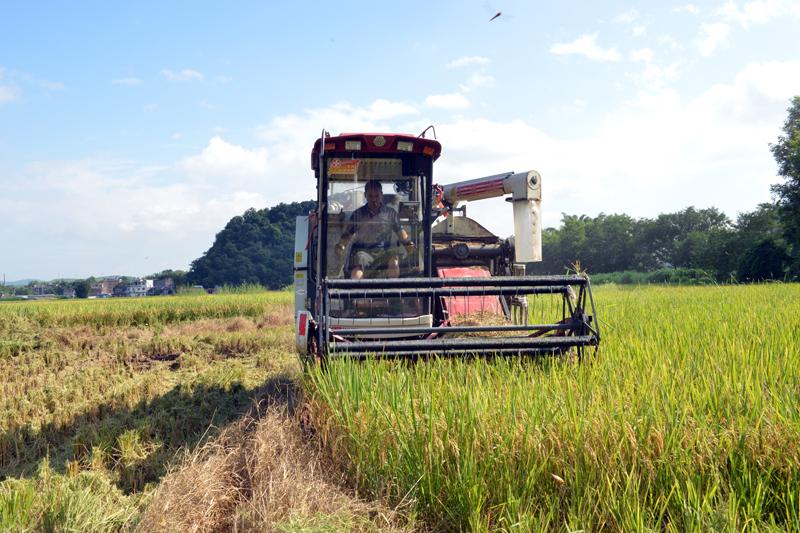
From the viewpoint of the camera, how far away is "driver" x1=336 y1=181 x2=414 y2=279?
5809 mm

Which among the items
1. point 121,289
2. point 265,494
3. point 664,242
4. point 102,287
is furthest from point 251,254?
point 265,494

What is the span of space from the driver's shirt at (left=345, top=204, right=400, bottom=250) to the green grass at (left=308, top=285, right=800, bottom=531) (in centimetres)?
225

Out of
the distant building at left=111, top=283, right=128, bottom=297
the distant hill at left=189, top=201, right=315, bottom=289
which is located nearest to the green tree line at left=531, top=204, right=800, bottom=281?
the distant hill at left=189, top=201, right=315, bottom=289

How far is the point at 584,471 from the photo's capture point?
9.34ft

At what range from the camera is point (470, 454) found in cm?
284

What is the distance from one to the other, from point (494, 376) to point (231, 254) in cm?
5234

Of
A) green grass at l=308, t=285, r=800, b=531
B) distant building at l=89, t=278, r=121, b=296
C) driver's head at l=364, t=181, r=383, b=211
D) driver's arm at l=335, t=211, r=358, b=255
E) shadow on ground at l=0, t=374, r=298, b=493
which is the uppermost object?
driver's head at l=364, t=181, r=383, b=211

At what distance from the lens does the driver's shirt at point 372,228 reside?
5.83 m

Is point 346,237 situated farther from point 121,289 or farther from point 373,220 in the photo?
point 121,289

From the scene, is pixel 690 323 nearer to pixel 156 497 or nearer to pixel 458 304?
pixel 458 304

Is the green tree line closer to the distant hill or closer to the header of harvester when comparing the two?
the distant hill

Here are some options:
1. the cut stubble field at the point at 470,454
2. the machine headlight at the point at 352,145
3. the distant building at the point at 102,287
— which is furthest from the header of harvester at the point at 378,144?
the distant building at the point at 102,287

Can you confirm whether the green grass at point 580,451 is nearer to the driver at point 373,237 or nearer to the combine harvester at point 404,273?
the combine harvester at point 404,273

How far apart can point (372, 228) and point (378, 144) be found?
0.81 meters
